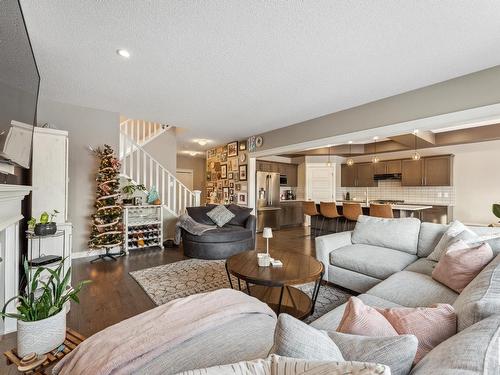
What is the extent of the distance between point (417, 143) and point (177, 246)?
6.09 metres

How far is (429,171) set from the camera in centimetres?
611

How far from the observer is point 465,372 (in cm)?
53

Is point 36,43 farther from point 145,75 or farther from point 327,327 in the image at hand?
point 327,327

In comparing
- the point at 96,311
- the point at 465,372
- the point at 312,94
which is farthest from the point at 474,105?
the point at 96,311

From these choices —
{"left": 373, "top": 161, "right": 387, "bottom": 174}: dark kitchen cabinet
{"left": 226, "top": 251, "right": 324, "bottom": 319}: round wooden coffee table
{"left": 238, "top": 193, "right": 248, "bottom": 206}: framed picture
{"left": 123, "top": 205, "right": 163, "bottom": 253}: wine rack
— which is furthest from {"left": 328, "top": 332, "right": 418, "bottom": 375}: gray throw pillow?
{"left": 373, "top": 161, "right": 387, "bottom": 174}: dark kitchen cabinet

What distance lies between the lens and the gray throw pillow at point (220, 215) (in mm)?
4582

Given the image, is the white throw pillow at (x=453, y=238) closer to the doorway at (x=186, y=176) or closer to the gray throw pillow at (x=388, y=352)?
the gray throw pillow at (x=388, y=352)

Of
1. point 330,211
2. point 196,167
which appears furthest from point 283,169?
point 196,167

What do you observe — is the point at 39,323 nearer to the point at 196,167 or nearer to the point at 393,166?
the point at 393,166

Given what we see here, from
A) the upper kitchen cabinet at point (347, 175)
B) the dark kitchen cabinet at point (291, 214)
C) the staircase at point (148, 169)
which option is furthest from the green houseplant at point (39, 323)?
the upper kitchen cabinet at point (347, 175)

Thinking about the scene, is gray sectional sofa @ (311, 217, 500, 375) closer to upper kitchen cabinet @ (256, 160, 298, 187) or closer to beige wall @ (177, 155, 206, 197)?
upper kitchen cabinet @ (256, 160, 298, 187)

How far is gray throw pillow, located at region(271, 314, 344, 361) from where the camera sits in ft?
2.06

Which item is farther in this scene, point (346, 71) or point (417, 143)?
point (417, 143)

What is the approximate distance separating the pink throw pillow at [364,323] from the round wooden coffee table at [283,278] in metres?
0.97
